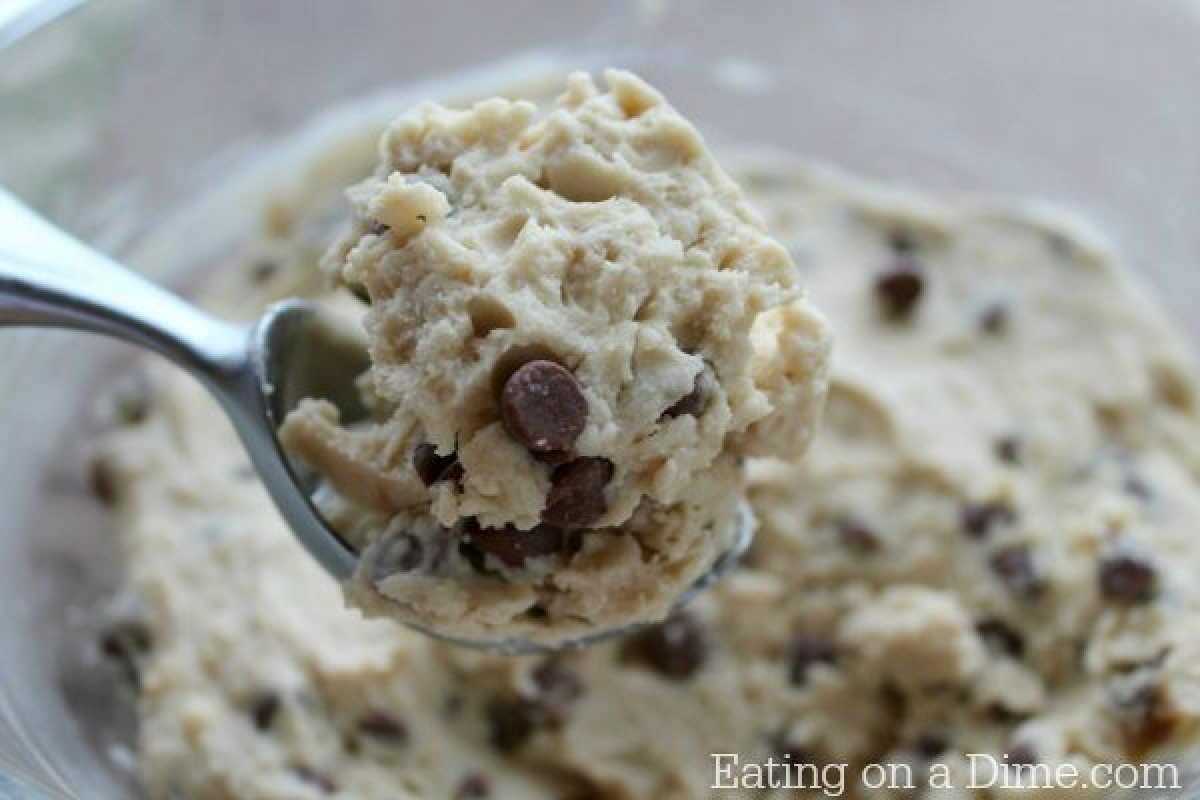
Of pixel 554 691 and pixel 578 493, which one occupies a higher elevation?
pixel 578 493

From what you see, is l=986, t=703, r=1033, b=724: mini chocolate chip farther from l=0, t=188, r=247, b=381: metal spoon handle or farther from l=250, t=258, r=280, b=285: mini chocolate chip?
l=250, t=258, r=280, b=285: mini chocolate chip

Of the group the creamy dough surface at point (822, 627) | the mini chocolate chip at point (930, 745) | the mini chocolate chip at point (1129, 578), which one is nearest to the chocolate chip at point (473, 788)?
the creamy dough surface at point (822, 627)

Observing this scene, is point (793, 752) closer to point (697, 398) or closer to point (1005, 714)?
point (1005, 714)

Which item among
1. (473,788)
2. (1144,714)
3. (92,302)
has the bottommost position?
(473,788)

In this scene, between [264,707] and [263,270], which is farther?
[263,270]

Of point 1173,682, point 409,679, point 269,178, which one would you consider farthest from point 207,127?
point 1173,682

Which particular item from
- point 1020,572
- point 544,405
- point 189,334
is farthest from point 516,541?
point 1020,572
